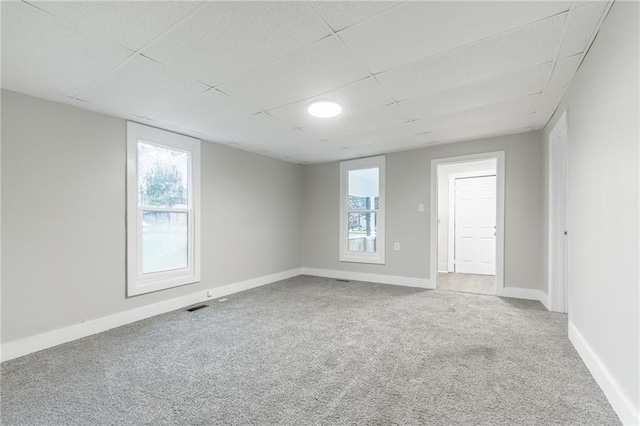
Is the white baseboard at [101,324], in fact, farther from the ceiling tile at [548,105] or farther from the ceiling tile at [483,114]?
the ceiling tile at [548,105]

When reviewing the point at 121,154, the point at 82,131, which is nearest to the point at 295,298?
the point at 121,154

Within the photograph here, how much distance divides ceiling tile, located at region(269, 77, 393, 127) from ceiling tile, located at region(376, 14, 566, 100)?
0.12 meters

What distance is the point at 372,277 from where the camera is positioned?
17.0 ft

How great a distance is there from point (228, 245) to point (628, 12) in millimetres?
4452

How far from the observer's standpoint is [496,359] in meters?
2.28

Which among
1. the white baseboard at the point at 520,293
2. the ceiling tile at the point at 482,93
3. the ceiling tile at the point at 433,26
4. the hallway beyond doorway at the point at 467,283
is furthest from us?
the hallway beyond doorway at the point at 467,283

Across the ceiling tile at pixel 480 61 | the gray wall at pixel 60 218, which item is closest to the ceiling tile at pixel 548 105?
the ceiling tile at pixel 480 61

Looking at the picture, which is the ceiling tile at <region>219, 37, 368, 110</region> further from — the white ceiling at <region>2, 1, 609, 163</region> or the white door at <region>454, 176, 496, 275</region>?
the white door at <region>454, 176, 496, 275</region>

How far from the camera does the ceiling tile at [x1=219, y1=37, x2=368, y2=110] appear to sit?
199cm

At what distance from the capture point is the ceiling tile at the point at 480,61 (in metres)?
1.80

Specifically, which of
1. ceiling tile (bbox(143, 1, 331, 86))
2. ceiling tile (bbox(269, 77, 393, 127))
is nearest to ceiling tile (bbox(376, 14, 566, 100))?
ceiling tile (bbox(269, 77, 393, 127))

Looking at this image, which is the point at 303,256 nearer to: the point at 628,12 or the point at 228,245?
the point at 228,245

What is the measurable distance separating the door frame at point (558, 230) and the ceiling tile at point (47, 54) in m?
4.28

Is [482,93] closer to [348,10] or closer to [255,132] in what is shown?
[348,10]
